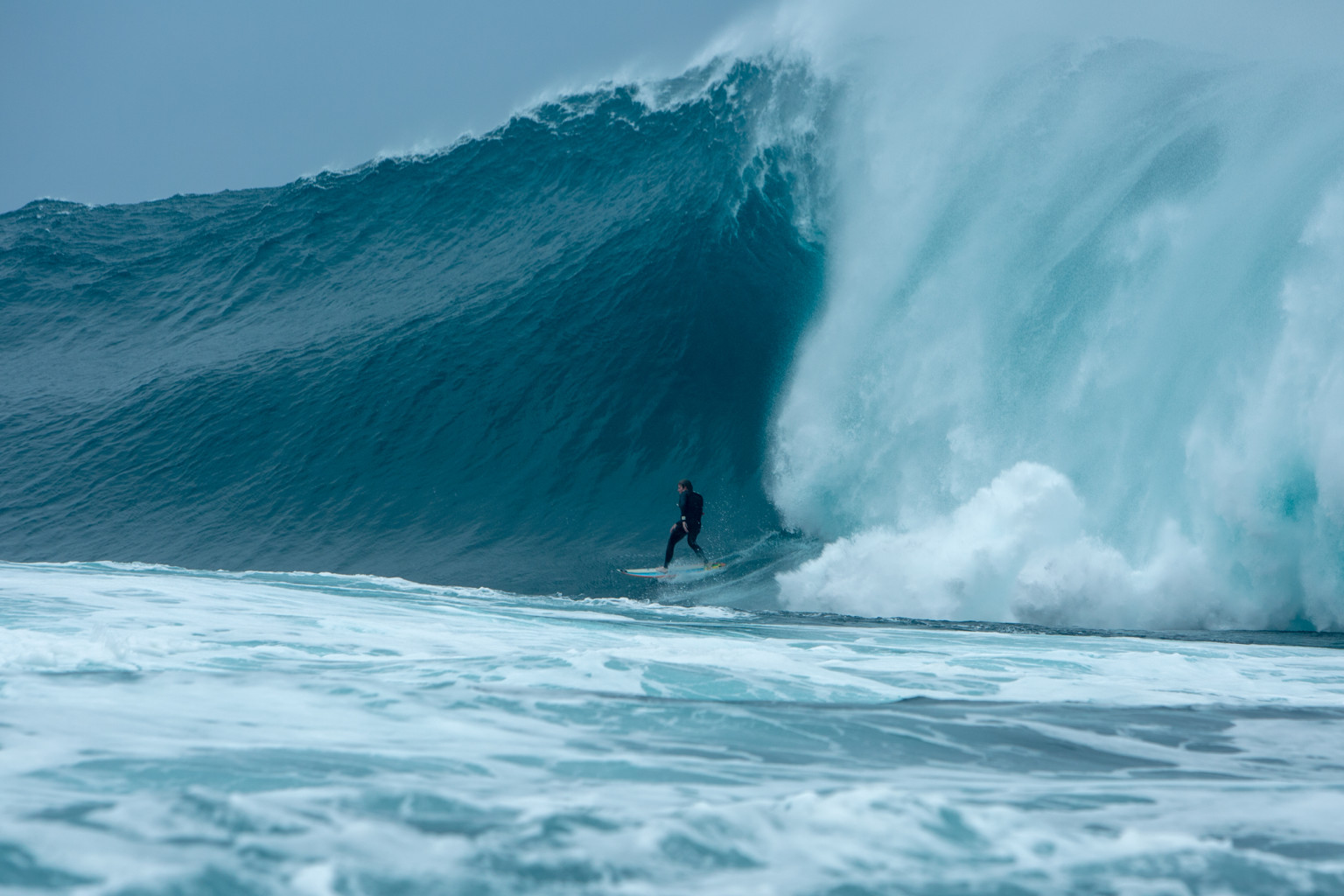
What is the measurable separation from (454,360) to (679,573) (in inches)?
248

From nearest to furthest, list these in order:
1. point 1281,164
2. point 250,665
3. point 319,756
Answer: point 319,756 < point 250,665 < point 1281,164

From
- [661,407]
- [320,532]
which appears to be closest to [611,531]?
[661,407]

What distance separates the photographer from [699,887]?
2.43m

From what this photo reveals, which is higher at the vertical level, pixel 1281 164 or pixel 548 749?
pixel 1281 164

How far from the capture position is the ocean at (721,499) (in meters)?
2.90

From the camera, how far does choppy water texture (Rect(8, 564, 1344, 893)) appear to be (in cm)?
254

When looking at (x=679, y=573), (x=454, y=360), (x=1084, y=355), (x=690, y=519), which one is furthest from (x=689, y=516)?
(x=454, y=360)

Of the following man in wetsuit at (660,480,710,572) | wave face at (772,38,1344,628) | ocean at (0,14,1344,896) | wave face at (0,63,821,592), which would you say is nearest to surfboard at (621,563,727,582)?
man in wetsuit at (660,480,710,572)

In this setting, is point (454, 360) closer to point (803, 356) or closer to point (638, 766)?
point (803, 356)

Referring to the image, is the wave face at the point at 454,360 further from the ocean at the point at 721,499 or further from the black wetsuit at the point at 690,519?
the black wetsuit at the point at 690,519

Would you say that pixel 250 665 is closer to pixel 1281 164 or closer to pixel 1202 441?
pixel 1202 441

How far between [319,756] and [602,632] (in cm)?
348

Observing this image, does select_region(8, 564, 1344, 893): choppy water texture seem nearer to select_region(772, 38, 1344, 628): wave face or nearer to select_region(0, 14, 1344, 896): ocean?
select_region(0, 14, 1344, 896): ocean

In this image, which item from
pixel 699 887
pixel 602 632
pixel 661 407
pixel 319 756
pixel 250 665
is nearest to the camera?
pixel 699 887
